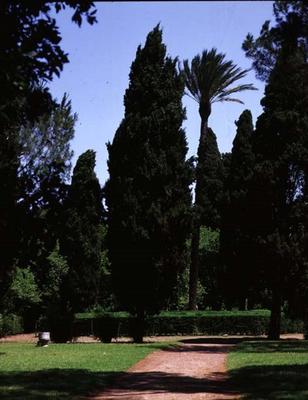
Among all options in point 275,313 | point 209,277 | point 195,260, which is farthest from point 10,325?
point 209,277

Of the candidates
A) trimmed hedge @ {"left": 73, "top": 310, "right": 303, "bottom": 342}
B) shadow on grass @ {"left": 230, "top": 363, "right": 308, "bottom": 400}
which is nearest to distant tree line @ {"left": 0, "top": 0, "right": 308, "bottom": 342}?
trimmed hedge @ {"left": 73, "top": 310, "right": 303, "bottom": 342}

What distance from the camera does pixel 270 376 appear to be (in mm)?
13219

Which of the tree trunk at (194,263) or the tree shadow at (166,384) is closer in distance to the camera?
the tree shadow at (166,384)

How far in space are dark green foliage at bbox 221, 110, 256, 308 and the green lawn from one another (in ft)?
35.1

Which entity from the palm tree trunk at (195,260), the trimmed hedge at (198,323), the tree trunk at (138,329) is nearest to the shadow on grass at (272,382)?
the tree trunk at (138,329)

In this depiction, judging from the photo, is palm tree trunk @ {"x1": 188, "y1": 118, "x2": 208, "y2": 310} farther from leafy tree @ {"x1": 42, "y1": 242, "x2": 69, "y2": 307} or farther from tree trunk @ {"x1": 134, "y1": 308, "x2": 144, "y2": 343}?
tree trunk @ {"x1": 134, "y1": 308, "x2": 144, "y2": 343}

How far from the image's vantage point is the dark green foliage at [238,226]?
3033 centimetres

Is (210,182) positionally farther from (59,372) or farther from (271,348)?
(59,372)

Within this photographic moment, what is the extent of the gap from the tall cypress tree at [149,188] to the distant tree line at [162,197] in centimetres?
5

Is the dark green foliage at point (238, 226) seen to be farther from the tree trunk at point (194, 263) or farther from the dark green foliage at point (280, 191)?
the tree trunk at point (194, 263)

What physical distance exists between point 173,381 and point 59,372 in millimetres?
3013

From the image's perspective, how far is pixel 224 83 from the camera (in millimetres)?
39844

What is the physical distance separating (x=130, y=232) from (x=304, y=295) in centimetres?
897

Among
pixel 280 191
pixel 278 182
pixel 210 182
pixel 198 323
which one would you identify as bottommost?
pixel 198 323
